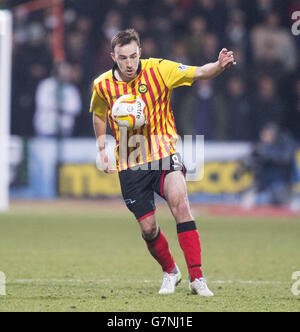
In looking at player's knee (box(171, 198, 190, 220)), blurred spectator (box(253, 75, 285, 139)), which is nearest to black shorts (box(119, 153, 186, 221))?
player's knee (box(171, 198, 190, 220))

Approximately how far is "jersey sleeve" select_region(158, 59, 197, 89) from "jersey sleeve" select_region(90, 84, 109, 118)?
52 cm

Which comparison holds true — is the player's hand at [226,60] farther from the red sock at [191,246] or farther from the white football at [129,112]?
the red sock at [191,246]

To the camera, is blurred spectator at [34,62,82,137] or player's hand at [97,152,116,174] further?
blurred spectator at [34,62,82,137]

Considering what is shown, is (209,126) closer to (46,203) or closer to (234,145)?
(234,145)

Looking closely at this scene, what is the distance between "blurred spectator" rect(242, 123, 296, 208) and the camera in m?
15.1

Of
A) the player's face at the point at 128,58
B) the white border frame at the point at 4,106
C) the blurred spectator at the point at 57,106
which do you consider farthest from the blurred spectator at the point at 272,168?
the player's face at the point at 128,58

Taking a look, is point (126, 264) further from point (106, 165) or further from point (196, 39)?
point (196, 39)

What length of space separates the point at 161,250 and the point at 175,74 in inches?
54.2

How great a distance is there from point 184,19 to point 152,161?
11.0 metres

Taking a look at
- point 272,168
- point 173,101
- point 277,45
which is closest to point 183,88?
point 173,101

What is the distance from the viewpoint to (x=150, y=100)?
642cm

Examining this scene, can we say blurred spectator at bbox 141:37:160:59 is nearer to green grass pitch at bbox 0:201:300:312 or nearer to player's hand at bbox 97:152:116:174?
green grass pitch at bbox 0:201:300:312

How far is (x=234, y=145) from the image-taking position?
15492 millimetres
